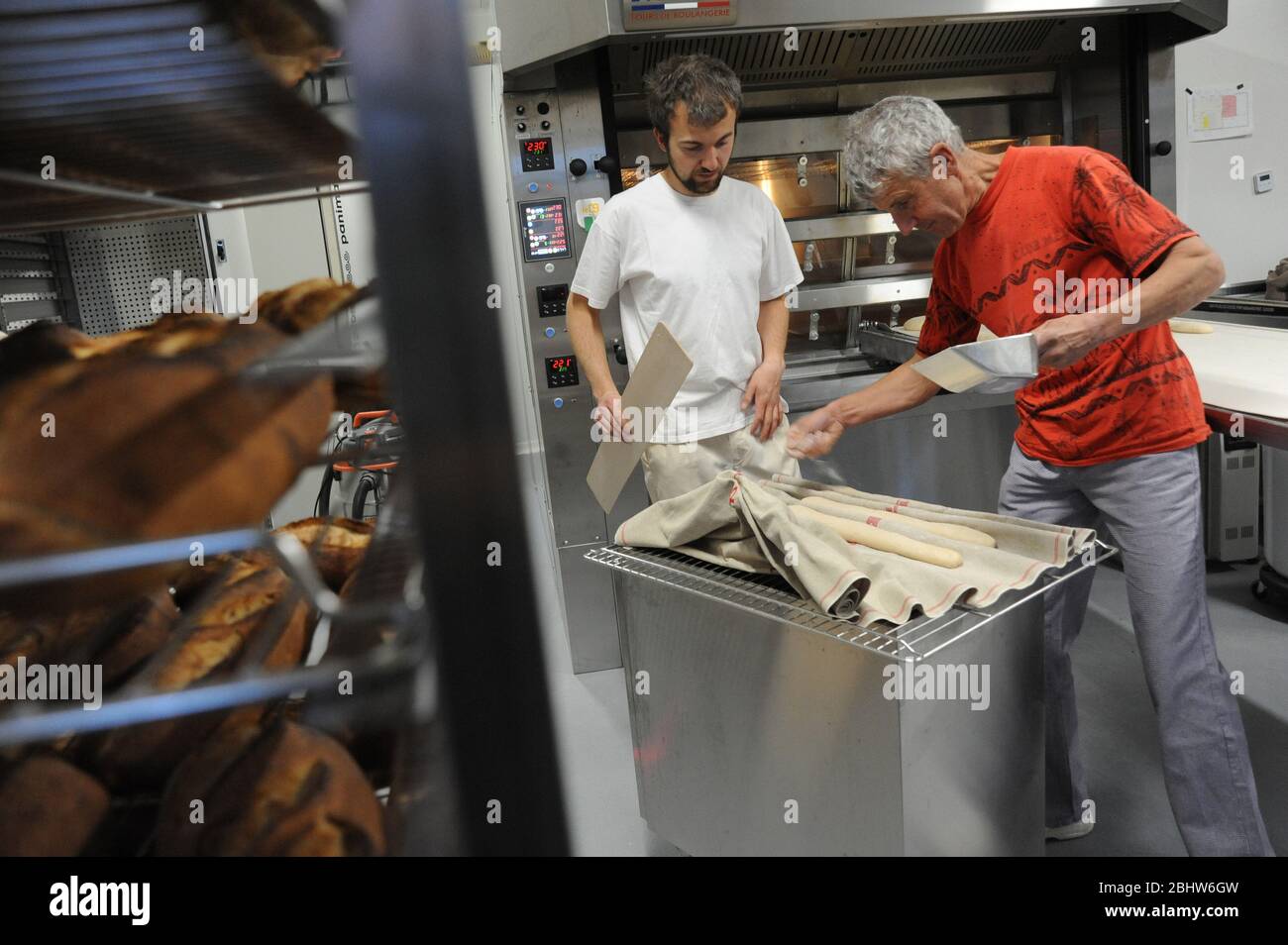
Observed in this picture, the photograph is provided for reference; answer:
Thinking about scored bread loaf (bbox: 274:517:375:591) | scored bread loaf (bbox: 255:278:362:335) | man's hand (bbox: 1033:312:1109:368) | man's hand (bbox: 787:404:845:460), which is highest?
scored bread loaf (bbox: 255:278:362:335)

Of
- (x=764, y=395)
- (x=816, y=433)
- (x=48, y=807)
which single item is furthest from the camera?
(x=764, y=395)

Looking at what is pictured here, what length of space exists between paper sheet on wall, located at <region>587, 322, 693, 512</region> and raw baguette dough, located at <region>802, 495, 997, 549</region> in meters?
0.38

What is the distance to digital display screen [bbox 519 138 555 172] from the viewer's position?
284 centimetres

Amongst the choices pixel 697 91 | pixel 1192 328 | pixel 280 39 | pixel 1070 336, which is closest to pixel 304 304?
pixel 280 39

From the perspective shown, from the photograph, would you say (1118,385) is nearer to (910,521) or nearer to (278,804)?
(910,521)

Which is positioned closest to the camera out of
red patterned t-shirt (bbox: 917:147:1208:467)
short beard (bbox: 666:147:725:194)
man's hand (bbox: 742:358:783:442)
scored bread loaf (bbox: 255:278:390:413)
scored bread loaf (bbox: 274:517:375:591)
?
scored bread loaf (bbox: 255:278:390:413)

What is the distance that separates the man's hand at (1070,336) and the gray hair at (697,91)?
101cm

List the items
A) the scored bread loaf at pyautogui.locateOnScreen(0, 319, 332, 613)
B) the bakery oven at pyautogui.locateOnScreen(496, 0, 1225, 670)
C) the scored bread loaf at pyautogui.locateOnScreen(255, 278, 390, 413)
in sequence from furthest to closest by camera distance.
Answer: the bakery oven at pyautogui.locateOnScreen(496, 0, 1225, 670) → the scored bread loaf at pyautogui.locateOnScreen(255, 278, 390, 413) → the scored bread loaf at pyautogui.locateOnScreen(0, 319, 332, 613)

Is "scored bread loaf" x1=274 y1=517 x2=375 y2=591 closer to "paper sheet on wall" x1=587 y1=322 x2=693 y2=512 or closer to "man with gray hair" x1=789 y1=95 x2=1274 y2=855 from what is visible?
"paper sheet on wall" x1=587 y1=322 x2=693 y2=512

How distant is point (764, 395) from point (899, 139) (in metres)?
0.87

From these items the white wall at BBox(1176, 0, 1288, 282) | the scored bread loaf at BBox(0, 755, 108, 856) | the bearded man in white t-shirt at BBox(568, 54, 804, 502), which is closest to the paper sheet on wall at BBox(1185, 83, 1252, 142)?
the white wall at BBox(1176, 0, 1288, 282)

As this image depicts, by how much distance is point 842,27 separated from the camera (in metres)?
2.80

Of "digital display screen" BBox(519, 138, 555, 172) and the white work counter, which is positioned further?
"digital display screen" BBox(519, 138, 555, 172)
